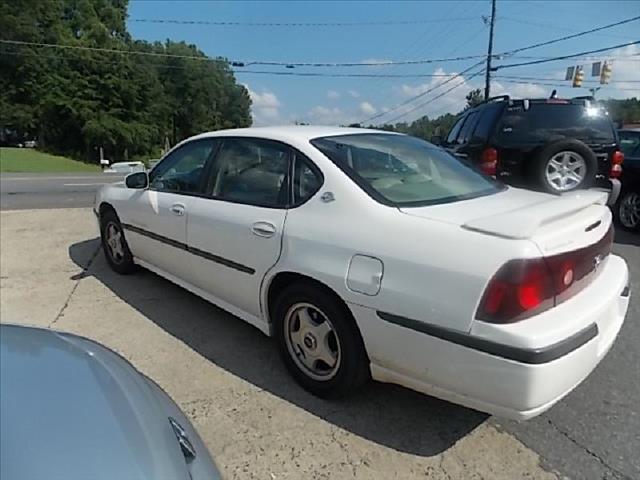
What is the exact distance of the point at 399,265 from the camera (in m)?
2.15

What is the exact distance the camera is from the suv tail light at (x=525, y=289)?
1.90 metres

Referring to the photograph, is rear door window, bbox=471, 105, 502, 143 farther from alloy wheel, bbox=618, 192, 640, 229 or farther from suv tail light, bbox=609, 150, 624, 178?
alloy wheel, bbox=618, 192, 640, 229

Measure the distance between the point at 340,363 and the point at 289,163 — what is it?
1233 mm

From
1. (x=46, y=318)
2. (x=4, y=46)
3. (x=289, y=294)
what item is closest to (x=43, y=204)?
(x=46, y=318)

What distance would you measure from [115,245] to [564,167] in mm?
5854

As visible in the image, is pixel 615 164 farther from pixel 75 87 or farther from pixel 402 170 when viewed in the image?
pixel 75 87

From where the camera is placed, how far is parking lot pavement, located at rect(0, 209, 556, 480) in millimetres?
2186

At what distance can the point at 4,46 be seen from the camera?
46.2 metres

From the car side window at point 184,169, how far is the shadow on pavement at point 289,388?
102cm

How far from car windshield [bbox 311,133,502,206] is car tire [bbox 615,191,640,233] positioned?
16.6 ft

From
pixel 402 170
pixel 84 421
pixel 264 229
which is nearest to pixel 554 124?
pixel 402 170

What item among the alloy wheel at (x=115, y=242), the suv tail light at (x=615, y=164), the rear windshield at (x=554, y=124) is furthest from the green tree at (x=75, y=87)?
the suv tail light at (x=615, y=164)

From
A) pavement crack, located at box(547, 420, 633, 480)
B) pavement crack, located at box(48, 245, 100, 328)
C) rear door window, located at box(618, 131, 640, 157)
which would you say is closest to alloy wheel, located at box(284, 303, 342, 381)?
pavement crack, located at box(547, 420, 633, 480)

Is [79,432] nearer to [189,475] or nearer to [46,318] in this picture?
[189,475]
